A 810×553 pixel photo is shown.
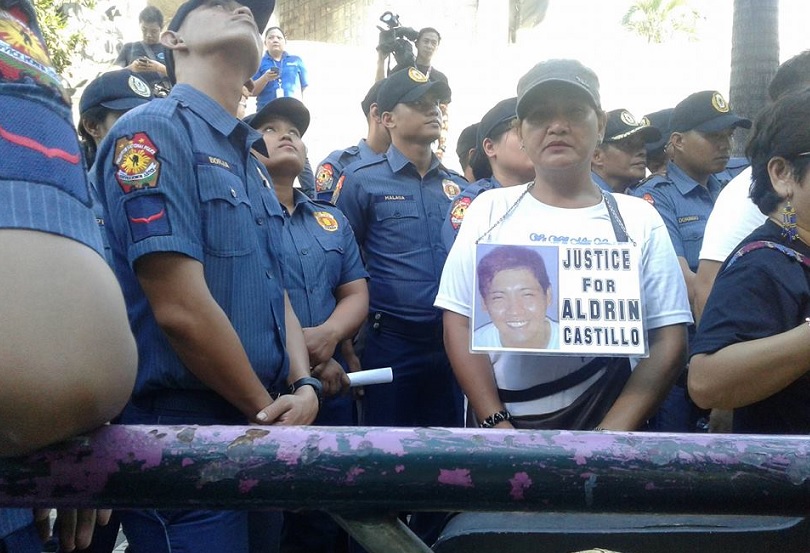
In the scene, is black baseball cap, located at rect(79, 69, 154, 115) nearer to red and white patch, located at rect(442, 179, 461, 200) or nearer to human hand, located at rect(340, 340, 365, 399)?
human hand, located at rect(340, 340, 365, 399)

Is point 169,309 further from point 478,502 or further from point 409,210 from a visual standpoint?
point 409,210

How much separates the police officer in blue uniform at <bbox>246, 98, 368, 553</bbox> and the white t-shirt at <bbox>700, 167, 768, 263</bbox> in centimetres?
143

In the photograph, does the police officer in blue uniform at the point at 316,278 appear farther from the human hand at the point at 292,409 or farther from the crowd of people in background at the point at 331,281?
the human hand at the point at 292,409

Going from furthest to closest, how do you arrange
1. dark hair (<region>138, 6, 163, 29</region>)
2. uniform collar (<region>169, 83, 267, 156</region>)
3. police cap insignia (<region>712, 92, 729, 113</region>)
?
dark hair (<region>138, 6, 163, 29</region>)
police cap insignia (<region>712, 92, 729, 113</region>)
uniform collar (<region>169, 83, 267, 156</region>)

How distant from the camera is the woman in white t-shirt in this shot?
2699 mm

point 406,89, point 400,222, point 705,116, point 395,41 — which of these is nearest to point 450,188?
point 400,222

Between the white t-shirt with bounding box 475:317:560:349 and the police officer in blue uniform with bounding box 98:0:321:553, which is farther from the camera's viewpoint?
the white t-shirt with bounding box 475:317:560:349

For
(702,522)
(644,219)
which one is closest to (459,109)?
(644,219)

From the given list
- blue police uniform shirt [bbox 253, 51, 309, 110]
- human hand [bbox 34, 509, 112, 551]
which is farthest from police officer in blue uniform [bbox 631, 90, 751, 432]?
blue police uniform shirt [bbox 253, 51, 309, 110]

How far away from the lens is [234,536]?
7.29ft

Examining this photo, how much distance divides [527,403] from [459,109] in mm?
13581

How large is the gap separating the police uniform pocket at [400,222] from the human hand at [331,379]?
3.61ft

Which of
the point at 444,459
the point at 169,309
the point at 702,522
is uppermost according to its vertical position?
the point at 169,309

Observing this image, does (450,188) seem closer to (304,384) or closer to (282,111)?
(282,111)
